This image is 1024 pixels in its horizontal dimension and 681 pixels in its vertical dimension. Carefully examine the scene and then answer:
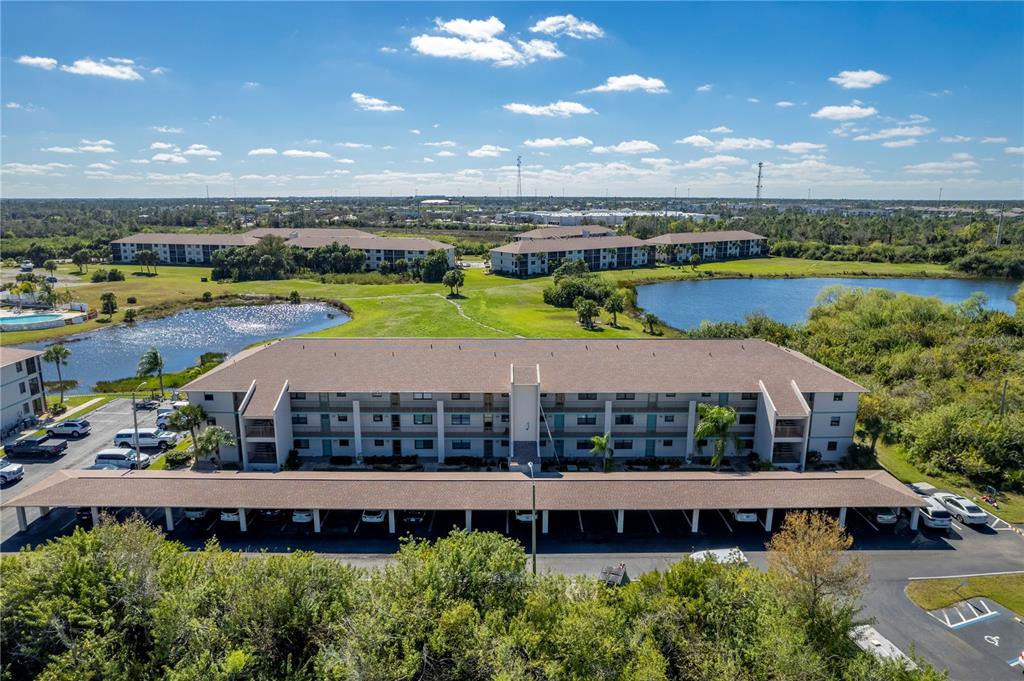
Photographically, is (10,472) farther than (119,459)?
No

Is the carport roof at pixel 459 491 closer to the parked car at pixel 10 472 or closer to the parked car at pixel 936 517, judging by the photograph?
the parked car at pixel 936 517

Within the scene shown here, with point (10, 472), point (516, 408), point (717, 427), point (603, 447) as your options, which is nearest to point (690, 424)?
point (717, 427)

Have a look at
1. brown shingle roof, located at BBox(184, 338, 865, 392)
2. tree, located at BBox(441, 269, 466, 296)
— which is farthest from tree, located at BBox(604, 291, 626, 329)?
brown shingle roof, located at BBox(184, 338, 865, 392)

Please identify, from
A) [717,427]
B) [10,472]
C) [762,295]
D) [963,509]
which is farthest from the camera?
[762,295]

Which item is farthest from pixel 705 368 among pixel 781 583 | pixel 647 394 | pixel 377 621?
pixel 377 621

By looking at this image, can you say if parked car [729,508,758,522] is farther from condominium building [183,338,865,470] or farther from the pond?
the pond

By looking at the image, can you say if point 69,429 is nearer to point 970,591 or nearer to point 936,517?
point 970,591

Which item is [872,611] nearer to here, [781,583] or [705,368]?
[781,583]

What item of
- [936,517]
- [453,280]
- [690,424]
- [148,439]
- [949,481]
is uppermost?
[453,280]
